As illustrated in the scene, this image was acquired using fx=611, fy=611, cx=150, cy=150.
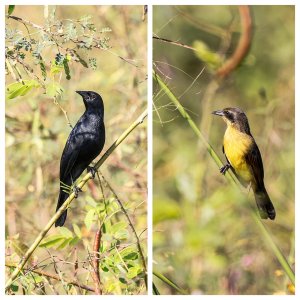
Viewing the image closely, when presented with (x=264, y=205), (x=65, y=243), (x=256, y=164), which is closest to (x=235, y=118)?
(x=256, y=164)

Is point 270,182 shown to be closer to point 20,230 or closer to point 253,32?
point 253,32

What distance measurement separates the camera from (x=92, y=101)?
3381 mm

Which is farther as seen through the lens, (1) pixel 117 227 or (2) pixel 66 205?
(2) pixel 66 205

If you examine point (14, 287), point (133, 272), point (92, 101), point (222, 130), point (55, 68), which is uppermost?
point (55, 68)

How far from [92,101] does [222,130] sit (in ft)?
2.41

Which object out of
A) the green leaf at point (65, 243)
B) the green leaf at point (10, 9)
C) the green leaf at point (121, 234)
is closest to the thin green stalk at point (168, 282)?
the green leaf at point (121, 234)

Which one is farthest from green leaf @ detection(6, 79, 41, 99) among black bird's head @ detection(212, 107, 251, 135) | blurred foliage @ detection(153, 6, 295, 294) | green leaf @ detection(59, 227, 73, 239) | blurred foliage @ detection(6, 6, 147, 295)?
black bird's head @ detection(212, 107, 251, 135)

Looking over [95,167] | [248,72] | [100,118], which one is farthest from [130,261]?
[248,72]

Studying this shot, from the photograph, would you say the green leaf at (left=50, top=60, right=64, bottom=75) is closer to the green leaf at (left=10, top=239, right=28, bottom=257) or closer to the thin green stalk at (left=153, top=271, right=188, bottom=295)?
the green leaf at (left=10, top=239, right=28, bottom=257)

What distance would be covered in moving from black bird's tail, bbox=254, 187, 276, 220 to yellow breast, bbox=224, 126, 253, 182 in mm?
108

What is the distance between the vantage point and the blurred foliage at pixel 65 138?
324 centimetres

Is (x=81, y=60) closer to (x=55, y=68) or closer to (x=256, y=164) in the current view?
(x=55, y=68)

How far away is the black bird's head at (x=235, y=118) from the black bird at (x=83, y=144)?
0.64 m

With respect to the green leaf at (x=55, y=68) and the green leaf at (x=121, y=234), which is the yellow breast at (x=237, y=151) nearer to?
the green leaf at (x=121, y=234)
